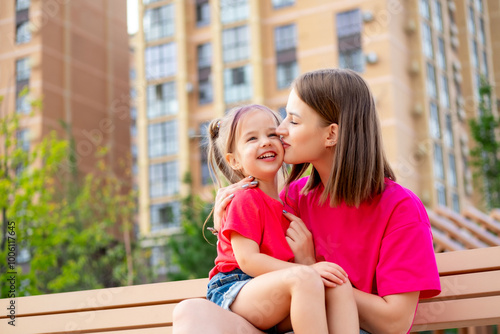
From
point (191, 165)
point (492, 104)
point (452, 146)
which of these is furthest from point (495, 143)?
point (191, 165)

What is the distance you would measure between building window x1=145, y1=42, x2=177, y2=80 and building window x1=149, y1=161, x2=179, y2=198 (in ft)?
11.9

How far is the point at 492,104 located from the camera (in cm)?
1656

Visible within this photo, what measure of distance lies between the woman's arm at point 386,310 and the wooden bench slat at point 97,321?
101 centimetres

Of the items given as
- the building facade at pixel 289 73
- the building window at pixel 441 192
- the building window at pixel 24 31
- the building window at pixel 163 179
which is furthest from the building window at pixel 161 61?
the building window at pixel 441 192

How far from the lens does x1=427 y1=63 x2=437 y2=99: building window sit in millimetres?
26797

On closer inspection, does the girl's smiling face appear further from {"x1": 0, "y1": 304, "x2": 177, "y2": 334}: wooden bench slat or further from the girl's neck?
{"x1": 0, "y1": 304, "x2": 177, "y2": 334}: wooden bench slat

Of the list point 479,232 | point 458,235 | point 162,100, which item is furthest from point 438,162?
point 458,235

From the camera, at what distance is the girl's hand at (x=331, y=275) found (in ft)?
7.20

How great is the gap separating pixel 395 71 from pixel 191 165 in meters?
8.46

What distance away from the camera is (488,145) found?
52.3 ft

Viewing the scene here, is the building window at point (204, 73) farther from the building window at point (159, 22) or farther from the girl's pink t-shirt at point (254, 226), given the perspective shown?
the girl's pink t-shirt at point (254, 226)

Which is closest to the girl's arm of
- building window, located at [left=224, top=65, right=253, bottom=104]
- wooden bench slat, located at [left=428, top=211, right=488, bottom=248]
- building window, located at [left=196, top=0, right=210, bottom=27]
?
wooden bench slat, located at [left=428, top=211, right=488, bottom=248]

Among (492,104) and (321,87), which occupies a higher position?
(492,104)

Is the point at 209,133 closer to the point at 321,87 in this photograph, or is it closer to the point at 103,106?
the point at 321,87
